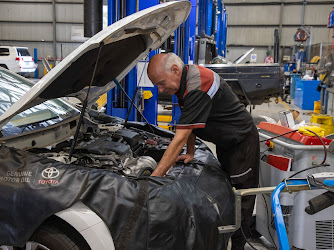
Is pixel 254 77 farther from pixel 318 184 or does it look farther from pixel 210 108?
pixel 318 184

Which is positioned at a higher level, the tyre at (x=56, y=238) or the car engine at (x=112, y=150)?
the car engine at (x=112, y=150)

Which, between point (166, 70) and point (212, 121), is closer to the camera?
point (166, 70)

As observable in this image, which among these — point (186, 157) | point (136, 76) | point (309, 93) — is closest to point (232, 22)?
point (309, 93)

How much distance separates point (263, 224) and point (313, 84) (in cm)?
1061

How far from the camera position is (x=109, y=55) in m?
2.53

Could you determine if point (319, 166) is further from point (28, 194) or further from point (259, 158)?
point (28, 194)

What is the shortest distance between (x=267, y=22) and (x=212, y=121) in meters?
20.0

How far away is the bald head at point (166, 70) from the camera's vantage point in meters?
2.42

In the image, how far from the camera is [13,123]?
2.41m

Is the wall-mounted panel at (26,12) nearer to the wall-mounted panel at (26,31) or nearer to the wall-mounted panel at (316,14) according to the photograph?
the wall-mounted panel at (26,31)

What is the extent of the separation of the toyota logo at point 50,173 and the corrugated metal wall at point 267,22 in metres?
20.7

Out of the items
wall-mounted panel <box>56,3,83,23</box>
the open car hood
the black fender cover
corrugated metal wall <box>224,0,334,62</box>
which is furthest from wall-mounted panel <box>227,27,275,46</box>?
the black fender cover

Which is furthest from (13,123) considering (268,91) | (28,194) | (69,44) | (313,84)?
(69,44)

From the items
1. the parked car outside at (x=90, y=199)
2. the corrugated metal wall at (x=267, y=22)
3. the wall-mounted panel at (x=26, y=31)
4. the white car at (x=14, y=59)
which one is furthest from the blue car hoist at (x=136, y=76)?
the wall-mounted panel at (x=26, y=31)
